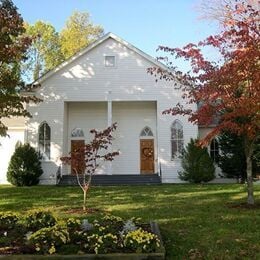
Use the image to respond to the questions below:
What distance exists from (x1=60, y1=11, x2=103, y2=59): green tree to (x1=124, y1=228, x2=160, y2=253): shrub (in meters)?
41.8

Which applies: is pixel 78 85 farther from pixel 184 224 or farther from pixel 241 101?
pixel 184 224

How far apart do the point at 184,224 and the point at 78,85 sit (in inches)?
734

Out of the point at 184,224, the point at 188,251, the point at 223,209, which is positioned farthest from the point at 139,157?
the point at 188,251

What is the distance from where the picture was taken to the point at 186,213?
13062 millimetres

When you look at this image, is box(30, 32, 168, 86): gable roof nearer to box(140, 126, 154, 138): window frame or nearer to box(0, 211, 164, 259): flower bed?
box(140, 126, 154, 138): window frame

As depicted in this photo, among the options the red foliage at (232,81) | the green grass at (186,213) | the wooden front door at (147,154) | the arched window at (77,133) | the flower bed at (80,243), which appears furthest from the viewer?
the arched window at (77,133)

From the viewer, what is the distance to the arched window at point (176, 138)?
28.4 meters

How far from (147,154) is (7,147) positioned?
30.6 feet

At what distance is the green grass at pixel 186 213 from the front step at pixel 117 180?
5.96 metres

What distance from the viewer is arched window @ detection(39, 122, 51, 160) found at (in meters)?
28.5

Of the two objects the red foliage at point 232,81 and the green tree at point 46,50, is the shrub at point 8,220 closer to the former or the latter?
the red foliage at point 232,81

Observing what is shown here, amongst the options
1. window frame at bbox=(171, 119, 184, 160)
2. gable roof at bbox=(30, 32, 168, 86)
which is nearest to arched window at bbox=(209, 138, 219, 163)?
window frame at bbox=(171, 119, 184, 160)

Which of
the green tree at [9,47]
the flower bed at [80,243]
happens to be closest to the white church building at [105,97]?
the green tree at [9,47]

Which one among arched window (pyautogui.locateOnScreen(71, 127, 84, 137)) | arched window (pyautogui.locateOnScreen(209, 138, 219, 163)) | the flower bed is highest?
arched window (pyautogui.locateOnScreen(71, 127, 84, 137))
